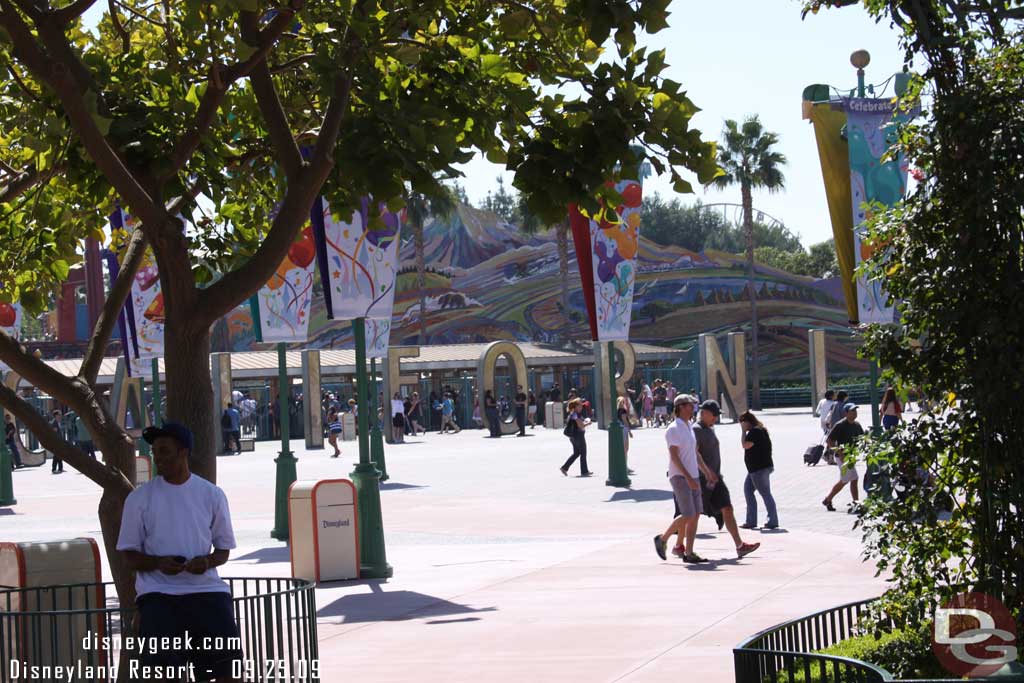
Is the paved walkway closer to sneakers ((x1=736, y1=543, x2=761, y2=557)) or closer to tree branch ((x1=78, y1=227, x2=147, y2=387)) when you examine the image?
sneakers ((x1=736, y1=543, x2=761, y2=557))

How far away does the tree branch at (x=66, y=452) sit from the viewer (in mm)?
6504

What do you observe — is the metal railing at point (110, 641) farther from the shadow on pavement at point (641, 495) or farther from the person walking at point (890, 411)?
the shadow on pavement at point (641, 495)

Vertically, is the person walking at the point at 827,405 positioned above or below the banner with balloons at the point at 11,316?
below

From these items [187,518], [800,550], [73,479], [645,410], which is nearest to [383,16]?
[187,518]

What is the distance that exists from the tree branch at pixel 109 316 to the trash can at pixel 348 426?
3341 centimetres

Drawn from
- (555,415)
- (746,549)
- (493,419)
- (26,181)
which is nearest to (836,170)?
(746,549)

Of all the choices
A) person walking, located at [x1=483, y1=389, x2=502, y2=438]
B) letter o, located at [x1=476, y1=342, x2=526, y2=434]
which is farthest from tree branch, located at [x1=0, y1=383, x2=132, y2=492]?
letter o, located at [x1=476, y1=342, x2=526, y2=434]

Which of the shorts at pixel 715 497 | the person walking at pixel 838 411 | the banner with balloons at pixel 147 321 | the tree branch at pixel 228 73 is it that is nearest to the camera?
the tree branch at pixel 228 73

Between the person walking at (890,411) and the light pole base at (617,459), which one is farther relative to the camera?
the light pole base at (617,459)

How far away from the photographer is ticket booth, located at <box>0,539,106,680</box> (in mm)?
7078

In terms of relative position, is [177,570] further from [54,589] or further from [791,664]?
[791,664]

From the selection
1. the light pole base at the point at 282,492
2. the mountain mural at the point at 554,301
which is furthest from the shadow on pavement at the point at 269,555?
the mountain mural at the point at 554,301

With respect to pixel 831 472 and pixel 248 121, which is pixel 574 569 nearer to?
pixel 248 121

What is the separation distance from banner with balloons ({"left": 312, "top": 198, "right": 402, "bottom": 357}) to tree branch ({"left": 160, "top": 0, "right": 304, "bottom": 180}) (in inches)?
307
